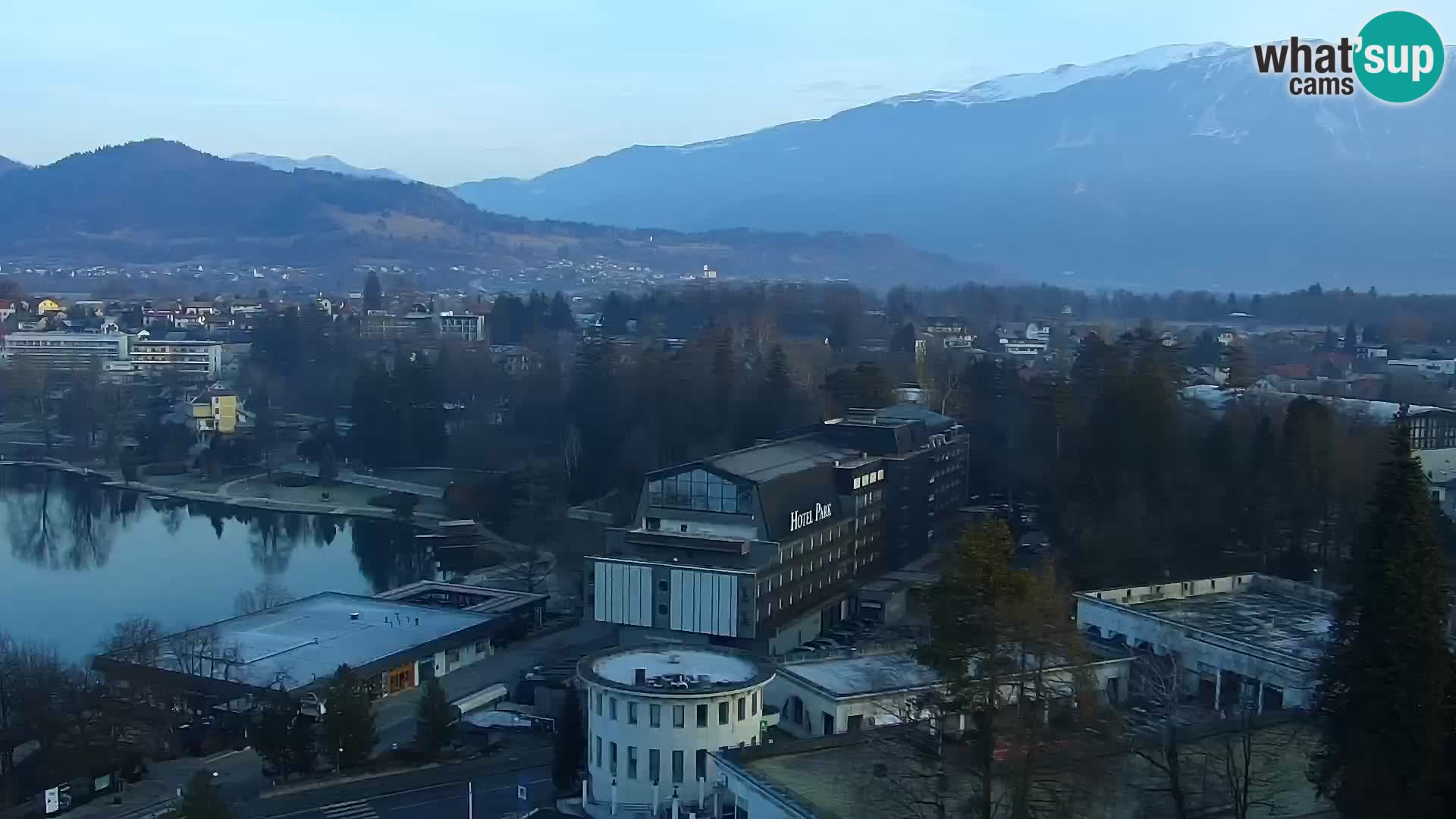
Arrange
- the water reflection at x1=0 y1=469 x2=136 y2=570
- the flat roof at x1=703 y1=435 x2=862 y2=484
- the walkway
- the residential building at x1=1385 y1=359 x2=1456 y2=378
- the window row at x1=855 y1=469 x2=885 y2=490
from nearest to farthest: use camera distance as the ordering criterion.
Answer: the flat roof at x1=703 y1=435 x2=862 y2=484 < the window row at x1=855 y1=469 x2=885 y2=490 < the water reflection at x1=0 y1=469 x2=136 y2=570 < the walkway < the residential building at x1=1385 y1=359 x2=1456 y2=378

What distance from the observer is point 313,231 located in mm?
61594

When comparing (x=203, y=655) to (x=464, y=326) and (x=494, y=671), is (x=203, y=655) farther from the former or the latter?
(x=464, y=326)

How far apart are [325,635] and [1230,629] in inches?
198

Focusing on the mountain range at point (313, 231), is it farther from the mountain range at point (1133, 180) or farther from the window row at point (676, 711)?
the window row at point (676, 711)

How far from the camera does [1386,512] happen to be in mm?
3775

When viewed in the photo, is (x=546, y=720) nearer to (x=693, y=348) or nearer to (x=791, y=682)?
(x=791, y=682)

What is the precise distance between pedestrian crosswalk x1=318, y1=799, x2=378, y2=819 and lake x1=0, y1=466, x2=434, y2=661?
3866mm

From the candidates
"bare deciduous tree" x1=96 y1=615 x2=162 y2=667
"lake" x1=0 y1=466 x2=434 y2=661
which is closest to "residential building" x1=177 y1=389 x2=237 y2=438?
"lake" x1=0 y1=466 x2=434 y2=661

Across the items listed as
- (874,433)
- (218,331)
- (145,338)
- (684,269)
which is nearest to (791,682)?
(874,433)

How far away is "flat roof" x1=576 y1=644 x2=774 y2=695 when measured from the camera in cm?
513

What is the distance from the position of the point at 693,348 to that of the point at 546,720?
31.7ft

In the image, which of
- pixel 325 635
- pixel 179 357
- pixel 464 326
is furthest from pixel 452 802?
pixel 464 326

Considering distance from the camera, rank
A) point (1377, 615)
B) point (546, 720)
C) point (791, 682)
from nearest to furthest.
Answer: point (1377, 615) < point (791, 682) < point (546, 720)

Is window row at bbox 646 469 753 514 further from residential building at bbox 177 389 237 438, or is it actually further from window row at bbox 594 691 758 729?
residential building at bbox 177 389 237 438
